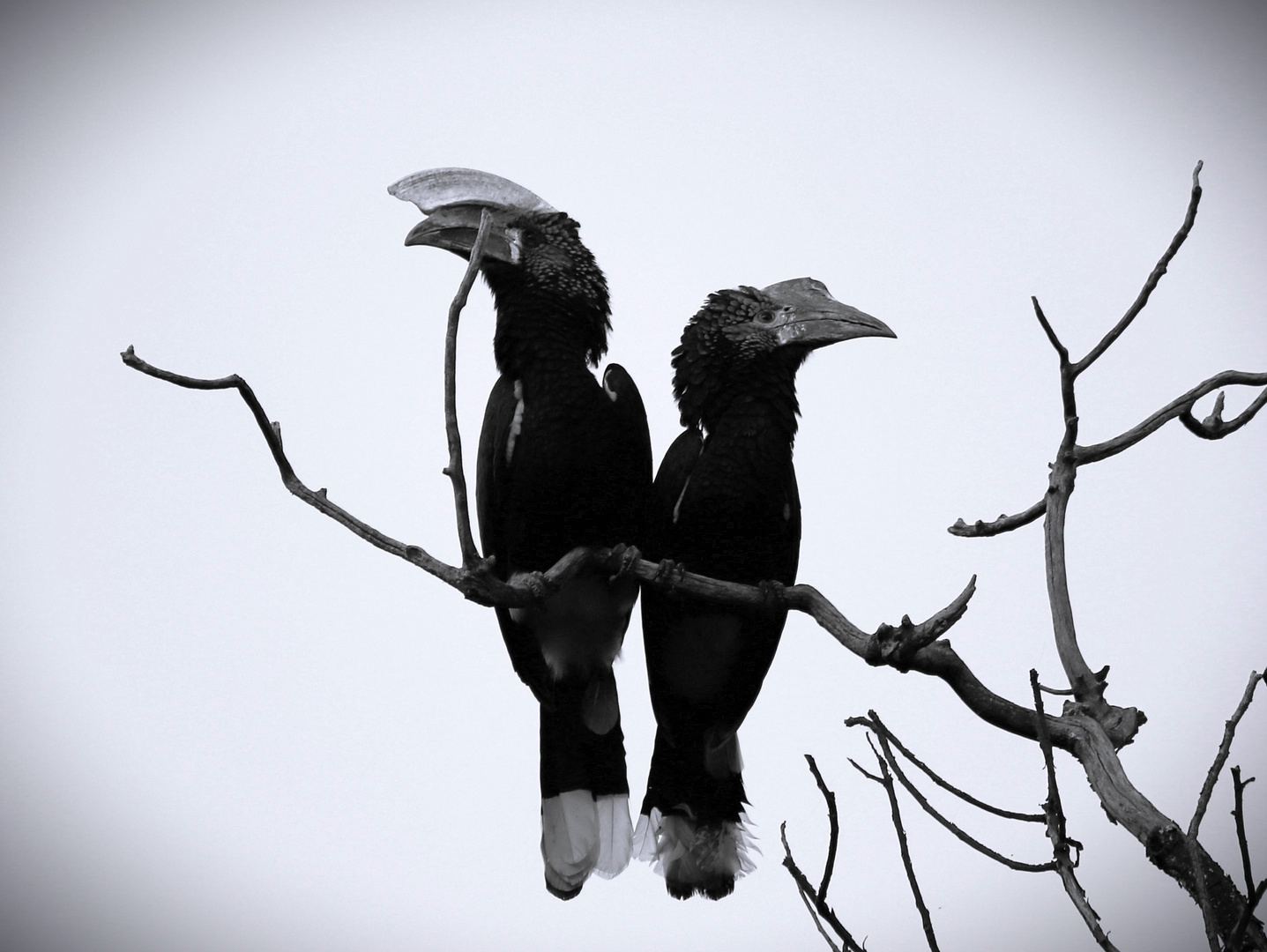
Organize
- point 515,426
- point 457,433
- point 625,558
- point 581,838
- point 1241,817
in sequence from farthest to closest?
1. point 581,838
2. point 515,426
3. point 625,558
4. point 457,433
5. point 1241,817

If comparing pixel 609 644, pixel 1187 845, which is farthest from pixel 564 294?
pixel 1187 845

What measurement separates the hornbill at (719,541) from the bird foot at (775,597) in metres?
0.51

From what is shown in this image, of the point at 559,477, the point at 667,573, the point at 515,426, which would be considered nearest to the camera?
the point at 667,573

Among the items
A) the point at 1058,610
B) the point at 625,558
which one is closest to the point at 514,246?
the point at 625,558

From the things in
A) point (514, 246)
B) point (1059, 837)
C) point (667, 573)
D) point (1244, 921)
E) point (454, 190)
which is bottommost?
point (1244, 921)

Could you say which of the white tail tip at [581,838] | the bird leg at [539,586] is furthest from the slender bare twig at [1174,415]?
the white tail tip at [581,838]

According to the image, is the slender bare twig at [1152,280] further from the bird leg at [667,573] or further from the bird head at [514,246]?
the bird head at [514,246]

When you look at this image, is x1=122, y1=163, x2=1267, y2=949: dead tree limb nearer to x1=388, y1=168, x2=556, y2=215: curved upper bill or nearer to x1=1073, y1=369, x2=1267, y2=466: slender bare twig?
x1=1073, y1=369, x2=1267, y2=466: slender bare twig

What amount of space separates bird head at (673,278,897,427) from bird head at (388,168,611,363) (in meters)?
0.36

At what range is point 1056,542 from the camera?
235cm

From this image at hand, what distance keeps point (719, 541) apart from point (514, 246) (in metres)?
1.28

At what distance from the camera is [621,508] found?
363 cm

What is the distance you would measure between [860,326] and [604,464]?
94 centimetres

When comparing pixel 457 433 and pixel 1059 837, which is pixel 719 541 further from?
pixel 1059 837
